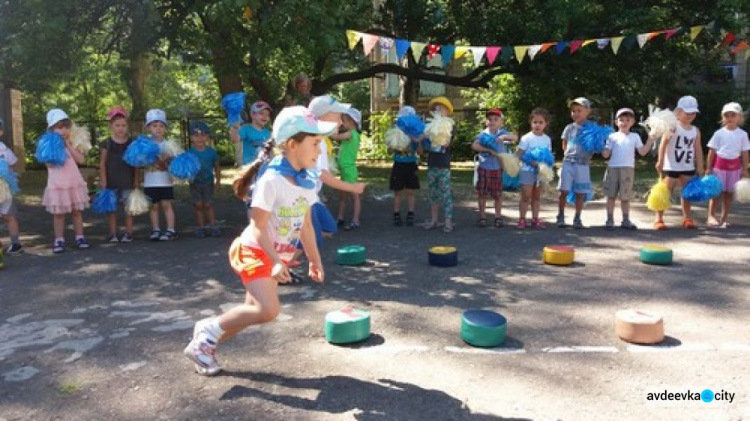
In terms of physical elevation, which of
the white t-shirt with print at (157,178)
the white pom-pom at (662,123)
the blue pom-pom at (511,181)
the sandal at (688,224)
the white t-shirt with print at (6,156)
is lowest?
the sandal at (688,224)

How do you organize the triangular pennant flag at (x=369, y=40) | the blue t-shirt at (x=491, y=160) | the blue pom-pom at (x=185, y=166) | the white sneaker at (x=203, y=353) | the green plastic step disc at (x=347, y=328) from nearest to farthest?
the white sneaker at (x=203, y=353)
the green plastic step disc at (x=347, y=328)
the blue pom-pom at (x=185, y=166)
the blue t-shirt at (x=491, y=160)
the triangular pennant flag at (x=369, y=40)

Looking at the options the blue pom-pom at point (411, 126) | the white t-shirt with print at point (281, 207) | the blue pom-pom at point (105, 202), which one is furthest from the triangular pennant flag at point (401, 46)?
the white t-shirt with print at point (281, 207)

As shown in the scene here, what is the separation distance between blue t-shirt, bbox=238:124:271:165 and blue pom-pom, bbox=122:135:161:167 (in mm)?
1149

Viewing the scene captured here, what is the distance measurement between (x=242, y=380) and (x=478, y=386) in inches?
56.6

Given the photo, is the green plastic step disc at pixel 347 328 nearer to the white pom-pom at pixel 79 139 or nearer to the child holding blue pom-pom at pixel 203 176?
the child holding blue pom-pom at pixel 203 176

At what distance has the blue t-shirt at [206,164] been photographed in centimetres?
860

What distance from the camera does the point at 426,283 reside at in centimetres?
610

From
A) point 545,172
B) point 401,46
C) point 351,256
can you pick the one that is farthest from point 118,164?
point 545,172

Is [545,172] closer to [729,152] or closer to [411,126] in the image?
[411,126]

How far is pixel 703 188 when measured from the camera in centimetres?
860

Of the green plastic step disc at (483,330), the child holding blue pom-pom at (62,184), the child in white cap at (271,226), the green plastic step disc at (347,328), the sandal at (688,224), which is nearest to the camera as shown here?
the child in white cap at (271,226)

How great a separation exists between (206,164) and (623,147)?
Answer: 5.72 meters

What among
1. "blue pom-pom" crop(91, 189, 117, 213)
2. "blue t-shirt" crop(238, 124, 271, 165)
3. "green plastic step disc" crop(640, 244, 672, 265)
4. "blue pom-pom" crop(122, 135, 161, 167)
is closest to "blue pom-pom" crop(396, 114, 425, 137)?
"blue t-shirt" crop(238, 124, 271, 165)

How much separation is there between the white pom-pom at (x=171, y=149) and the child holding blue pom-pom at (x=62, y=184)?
40.5 inches
